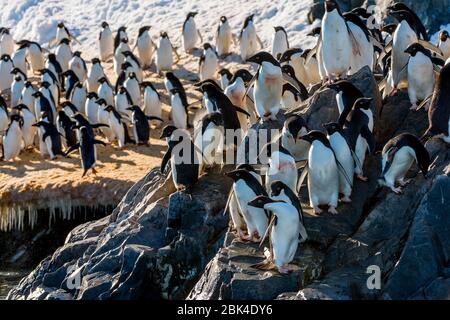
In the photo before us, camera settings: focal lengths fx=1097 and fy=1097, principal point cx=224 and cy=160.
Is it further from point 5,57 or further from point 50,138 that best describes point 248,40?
point 50,138

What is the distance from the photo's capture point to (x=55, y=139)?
18719mm

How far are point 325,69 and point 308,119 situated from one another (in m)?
1.13

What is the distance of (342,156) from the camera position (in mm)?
11609

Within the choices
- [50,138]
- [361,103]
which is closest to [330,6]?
[361,103]

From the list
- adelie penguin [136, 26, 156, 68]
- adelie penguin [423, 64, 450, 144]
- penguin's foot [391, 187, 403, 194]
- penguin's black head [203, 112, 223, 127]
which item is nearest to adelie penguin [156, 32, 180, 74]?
adelie penguin [136, 26, 156, 68]

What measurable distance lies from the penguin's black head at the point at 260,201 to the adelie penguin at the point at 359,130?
1519 millimetres

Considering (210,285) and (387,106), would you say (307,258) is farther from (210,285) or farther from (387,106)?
(387,106)

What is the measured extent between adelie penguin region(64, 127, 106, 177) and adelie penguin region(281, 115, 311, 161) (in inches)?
210

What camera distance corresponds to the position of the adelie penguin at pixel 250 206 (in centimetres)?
1137

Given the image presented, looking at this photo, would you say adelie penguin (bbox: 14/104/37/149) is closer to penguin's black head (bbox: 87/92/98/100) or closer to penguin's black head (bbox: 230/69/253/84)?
penguin's black head (bbox: 87/92/98/100)

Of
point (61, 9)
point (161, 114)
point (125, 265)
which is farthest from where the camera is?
point (61, 9)

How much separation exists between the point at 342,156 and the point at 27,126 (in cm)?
936
